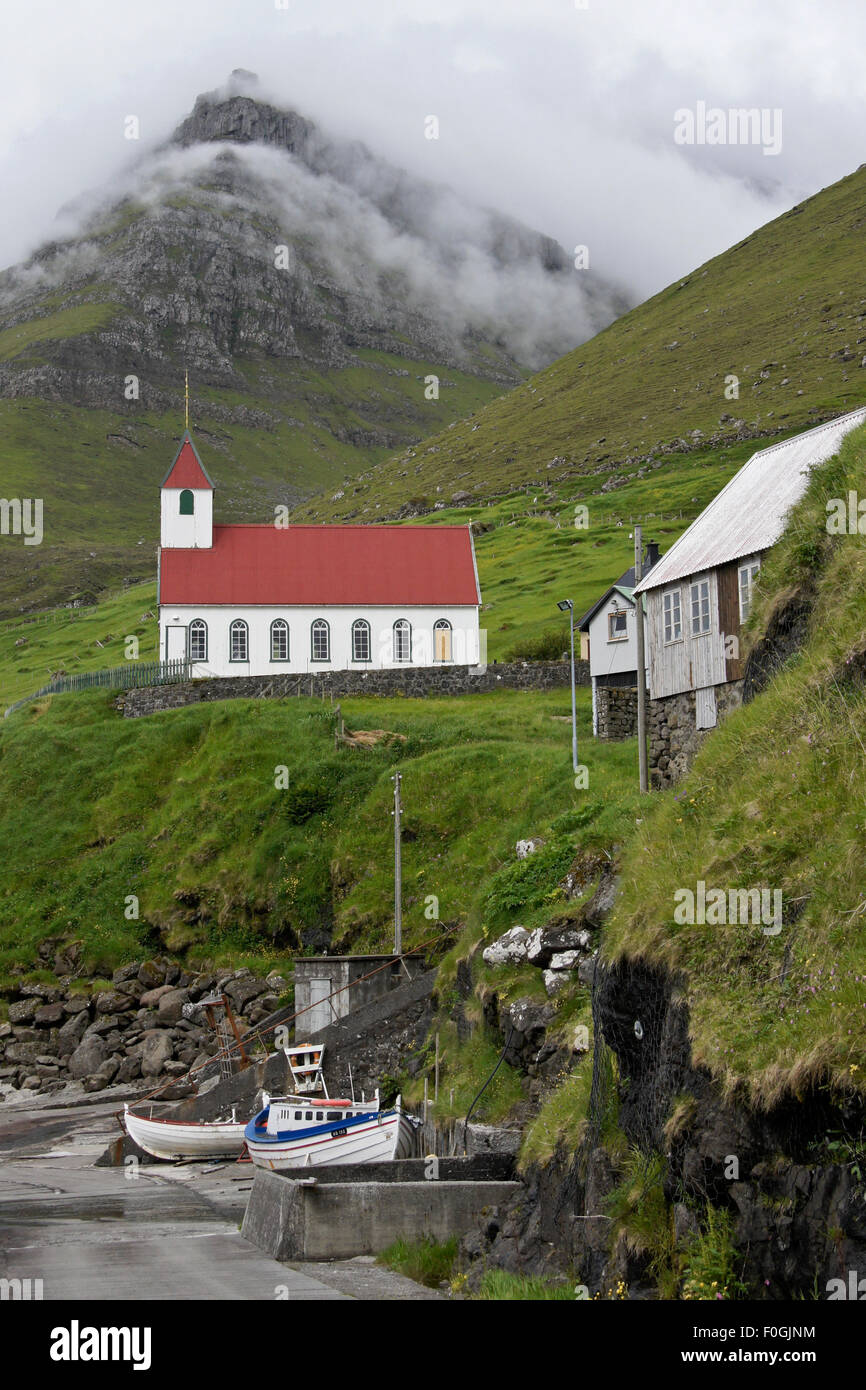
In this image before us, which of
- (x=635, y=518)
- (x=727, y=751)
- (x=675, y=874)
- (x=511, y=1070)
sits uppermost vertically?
(x=635, y=518)

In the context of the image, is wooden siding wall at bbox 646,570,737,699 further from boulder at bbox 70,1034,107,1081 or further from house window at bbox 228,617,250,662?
house window at bbox 228,617,250,662

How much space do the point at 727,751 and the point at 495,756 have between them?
33.4 m

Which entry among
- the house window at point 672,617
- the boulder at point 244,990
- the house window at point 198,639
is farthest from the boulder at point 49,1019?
the house window at point 198,639

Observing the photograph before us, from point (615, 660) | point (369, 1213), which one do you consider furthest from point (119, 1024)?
point (369, 1213)

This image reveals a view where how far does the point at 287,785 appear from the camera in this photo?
52656mm

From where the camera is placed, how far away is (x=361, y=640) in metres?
75.2

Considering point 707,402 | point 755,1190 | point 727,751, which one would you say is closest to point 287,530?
point 727,751

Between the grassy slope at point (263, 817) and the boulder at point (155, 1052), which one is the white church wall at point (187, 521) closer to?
the grassy slope at point (263, 817)

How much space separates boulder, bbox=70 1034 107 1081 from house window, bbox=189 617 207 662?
32700mm

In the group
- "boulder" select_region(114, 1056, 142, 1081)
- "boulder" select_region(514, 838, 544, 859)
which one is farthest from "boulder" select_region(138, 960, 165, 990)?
"boulder" select_region(514, 838, 544, 859)

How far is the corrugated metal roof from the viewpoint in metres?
29.2

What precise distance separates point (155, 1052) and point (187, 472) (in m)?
47.7

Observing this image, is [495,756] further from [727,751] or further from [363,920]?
[727,751]

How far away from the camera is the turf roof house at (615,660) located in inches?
2061
